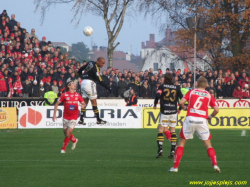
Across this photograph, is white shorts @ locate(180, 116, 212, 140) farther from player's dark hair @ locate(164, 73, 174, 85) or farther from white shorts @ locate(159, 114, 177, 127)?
white shorts @ locate(159, 114, 177, 127)

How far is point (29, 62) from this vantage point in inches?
1173

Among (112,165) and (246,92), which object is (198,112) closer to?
(112,165)

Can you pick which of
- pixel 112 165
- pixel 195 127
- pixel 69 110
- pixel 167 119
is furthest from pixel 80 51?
pixel 195 127

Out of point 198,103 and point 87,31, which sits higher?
point 87,31

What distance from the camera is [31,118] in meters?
28.2

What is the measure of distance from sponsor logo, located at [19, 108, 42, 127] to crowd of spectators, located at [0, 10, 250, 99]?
1842mm

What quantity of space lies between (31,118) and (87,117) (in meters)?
2.82

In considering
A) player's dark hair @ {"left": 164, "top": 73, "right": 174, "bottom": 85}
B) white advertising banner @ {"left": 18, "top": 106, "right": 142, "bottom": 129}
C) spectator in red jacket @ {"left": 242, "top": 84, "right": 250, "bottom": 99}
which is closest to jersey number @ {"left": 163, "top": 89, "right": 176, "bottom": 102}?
player's dark hair @ {"left": 164, "top": 73, "right": 174, "bottom": 85}

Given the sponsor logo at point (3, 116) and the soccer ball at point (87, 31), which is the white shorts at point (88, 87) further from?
the soccer ball at point (87, 31)

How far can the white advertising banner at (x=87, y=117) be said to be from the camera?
28062 millimetres

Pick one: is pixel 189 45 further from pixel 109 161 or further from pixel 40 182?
pixel 40 182

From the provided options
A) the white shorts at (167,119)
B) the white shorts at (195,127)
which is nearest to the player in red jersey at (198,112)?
the white shorts at (195,127)

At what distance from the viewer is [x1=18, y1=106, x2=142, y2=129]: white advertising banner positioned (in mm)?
28062

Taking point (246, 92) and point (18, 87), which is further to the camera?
point (246, 92)
